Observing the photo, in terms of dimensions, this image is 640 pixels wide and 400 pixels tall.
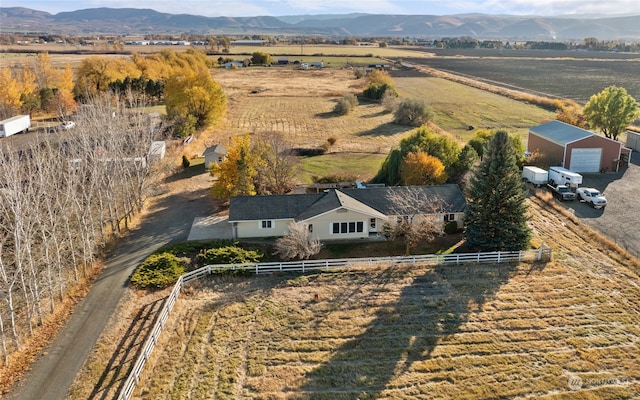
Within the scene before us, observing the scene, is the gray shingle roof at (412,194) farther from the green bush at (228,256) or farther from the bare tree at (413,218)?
the green bush at (228,256)

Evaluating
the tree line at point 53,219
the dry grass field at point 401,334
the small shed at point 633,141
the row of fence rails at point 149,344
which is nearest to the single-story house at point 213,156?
the tree line at point 53,219

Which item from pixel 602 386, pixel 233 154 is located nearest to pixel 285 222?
pixel 233 154

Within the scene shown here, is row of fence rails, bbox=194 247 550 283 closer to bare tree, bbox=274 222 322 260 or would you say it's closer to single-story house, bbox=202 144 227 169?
bare tree, bbox=274 222 322 260

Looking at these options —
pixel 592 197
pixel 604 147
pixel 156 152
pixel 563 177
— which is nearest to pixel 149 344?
pixel 156 152

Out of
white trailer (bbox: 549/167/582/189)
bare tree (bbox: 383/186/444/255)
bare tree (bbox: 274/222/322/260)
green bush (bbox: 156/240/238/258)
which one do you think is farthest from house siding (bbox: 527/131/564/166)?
green bush (bbox: 156/240/238/258)

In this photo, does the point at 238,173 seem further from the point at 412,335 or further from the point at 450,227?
the point at 412,335

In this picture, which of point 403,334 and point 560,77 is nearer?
point 403,334
